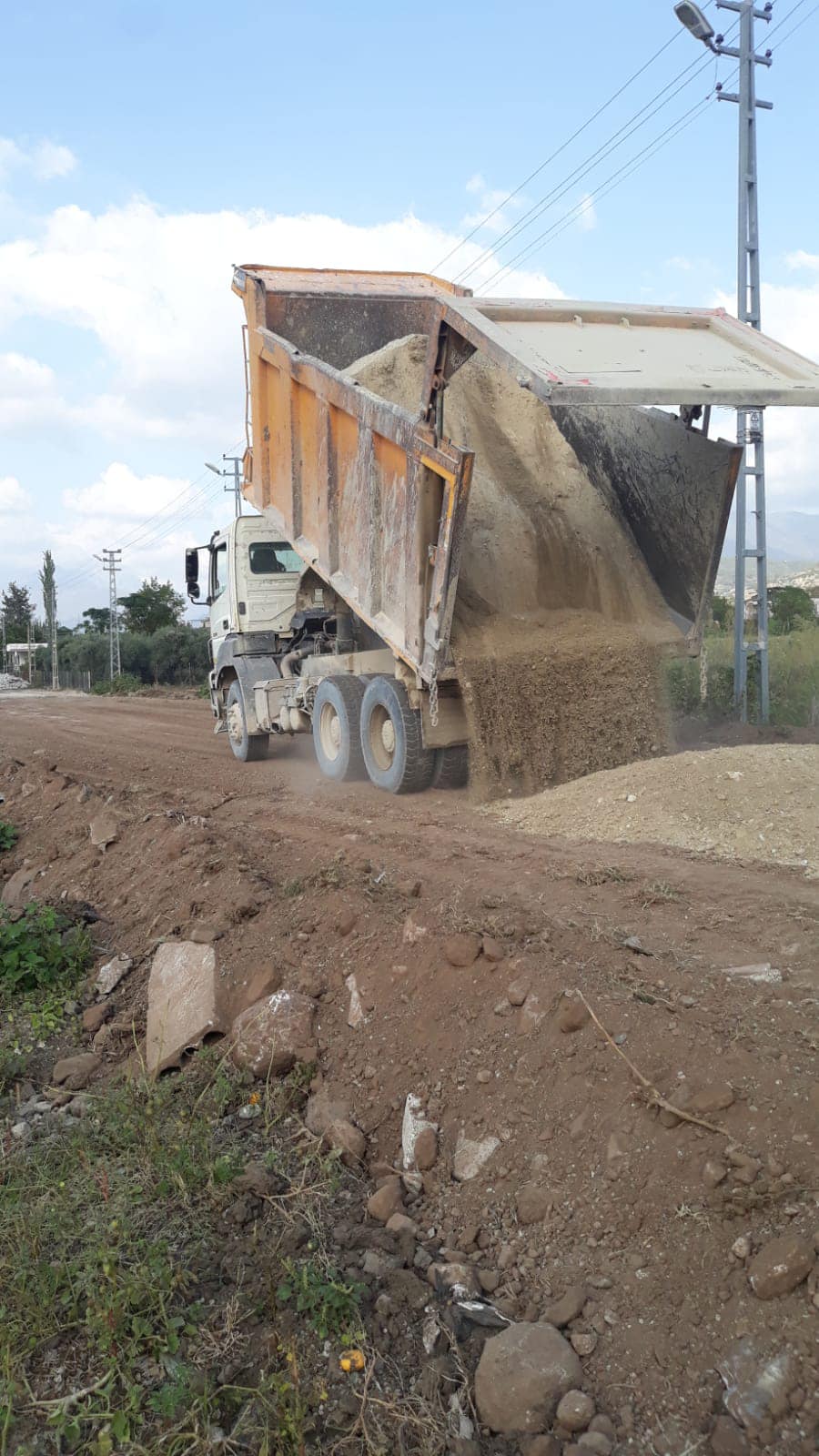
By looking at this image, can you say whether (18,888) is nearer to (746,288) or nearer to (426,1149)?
(426,1149)

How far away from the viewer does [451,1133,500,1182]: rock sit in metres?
3.25

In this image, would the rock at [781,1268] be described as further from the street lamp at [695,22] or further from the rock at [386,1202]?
the street lamp at [695,22]

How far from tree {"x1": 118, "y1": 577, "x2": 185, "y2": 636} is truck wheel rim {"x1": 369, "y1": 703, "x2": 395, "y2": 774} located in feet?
137

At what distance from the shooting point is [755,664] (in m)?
10.9

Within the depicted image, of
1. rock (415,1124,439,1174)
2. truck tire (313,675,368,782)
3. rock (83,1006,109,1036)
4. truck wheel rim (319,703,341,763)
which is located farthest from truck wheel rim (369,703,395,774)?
rock (415,1124,439,1174)

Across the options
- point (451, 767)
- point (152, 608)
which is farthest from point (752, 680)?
point (152, 608)

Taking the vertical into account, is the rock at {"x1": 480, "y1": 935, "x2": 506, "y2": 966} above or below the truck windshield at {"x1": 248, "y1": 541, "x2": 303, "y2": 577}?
below

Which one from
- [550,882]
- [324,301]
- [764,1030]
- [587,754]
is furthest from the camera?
[324,301]

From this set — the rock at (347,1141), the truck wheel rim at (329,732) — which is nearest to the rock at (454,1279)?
the rock at (347,1141)

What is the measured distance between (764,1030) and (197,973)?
2436mm

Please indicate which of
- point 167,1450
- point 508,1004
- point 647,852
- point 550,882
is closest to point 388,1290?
point 167,1450

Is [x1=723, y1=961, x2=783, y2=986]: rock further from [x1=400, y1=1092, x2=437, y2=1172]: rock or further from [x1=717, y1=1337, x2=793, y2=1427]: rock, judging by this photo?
[x1=717, y1=1337, x2=793, y2=1427]: rock

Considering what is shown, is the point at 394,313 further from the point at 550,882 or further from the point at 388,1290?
the point at 388,1290

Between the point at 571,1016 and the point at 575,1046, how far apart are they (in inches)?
4.0
